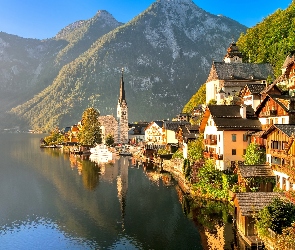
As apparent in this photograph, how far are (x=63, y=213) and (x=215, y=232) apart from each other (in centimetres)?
2351

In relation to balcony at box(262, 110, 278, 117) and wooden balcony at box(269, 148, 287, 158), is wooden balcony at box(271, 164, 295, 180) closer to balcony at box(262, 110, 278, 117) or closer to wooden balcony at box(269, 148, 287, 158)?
wooden balcony at box(269, 148, 287, 158)

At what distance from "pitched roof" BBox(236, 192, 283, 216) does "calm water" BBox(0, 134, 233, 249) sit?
4244 millimetres

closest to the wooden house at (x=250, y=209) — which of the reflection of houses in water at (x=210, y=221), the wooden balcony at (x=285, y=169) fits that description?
the reflection of houses in water at (x=210, y=221)

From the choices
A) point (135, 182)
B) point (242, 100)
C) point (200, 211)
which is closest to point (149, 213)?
A: point (200, 211)

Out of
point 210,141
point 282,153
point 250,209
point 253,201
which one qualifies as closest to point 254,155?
point 282,153

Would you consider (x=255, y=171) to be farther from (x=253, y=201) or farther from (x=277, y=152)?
(x=253, y=201)

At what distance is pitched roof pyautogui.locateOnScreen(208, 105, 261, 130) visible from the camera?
181 ft

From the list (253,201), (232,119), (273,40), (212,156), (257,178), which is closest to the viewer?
(253,201)

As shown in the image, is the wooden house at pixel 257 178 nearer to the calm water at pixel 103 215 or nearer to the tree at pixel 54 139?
the calm water at pixel 103 215

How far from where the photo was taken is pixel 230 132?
55406mm

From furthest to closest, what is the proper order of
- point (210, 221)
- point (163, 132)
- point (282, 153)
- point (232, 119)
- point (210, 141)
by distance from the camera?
point (163, 132), point (210, 141), point (232, 119), point (210, 221), point (282, 153)

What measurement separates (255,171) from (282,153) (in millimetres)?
5303

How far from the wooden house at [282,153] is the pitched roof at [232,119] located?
8.17 m

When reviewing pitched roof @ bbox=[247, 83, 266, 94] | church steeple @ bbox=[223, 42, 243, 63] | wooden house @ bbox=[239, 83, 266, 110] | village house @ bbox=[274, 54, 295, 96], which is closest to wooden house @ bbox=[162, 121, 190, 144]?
church steeple @ bbox=[223, 42, 243, 63]
